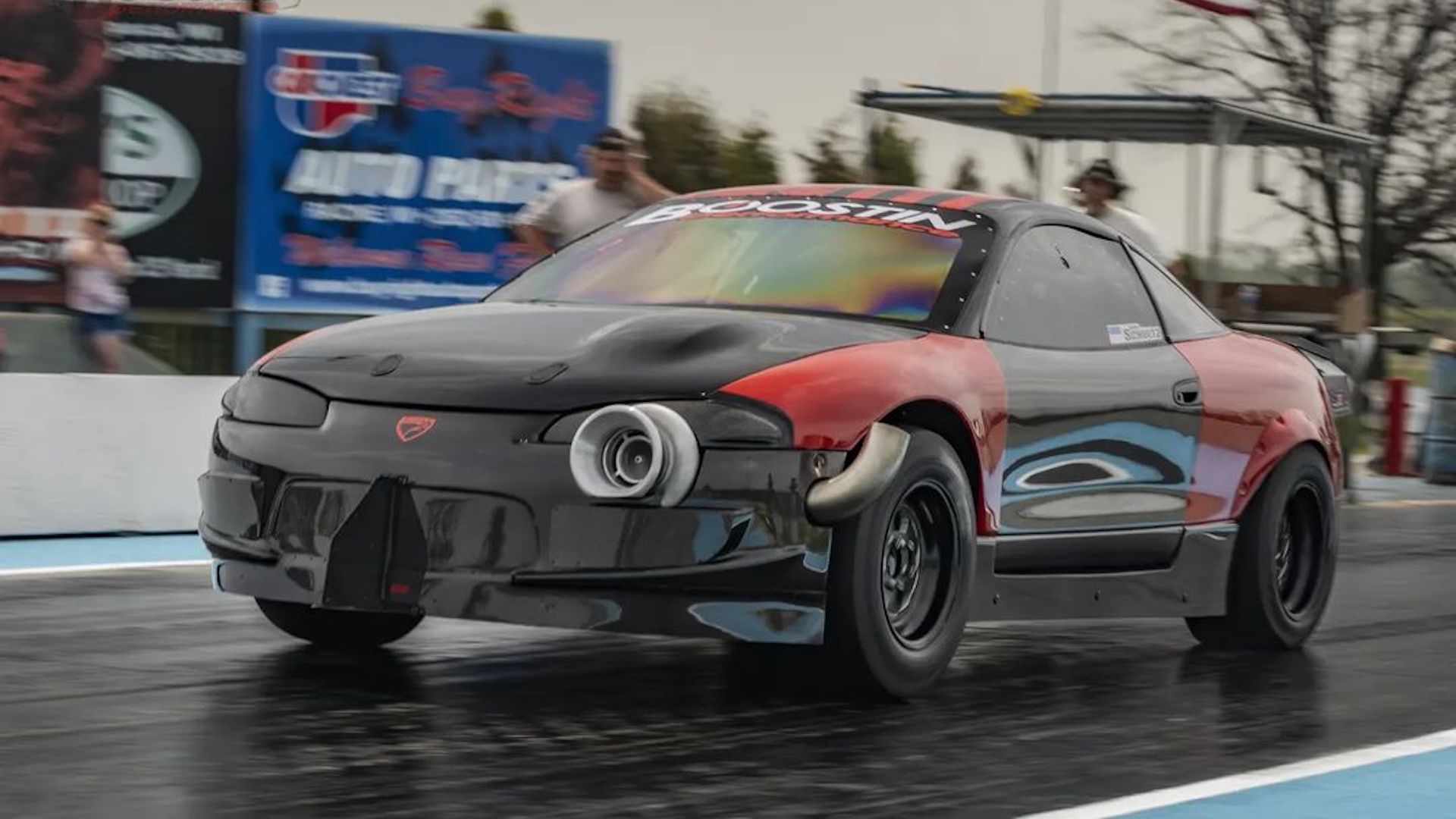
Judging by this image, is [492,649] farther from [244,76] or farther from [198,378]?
[244,76]

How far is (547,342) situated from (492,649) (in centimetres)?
147

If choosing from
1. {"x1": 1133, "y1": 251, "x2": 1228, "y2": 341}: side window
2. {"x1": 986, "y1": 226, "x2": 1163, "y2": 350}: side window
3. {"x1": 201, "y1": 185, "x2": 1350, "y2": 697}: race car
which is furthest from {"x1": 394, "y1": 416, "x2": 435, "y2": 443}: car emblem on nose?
{"x1": 1133, "y1": 251, "x2": 1228, "y2": 341}: side window

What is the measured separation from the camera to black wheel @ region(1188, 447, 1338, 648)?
8.77 metres

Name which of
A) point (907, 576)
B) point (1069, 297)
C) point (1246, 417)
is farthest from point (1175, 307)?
point (907, 576)

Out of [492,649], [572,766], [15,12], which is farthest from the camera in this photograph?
[15,12]

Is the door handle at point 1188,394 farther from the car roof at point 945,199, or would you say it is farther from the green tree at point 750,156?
the green tree at point 750,156

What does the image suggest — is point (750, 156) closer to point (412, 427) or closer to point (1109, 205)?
point (1109, 205)

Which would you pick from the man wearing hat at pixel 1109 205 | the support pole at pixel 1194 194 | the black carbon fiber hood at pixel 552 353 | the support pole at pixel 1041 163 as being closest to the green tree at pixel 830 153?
the support pole at pixel 1041 163

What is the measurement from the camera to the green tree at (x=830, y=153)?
33.1 metres

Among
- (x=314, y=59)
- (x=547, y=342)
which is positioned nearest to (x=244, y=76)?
(x=314, y=59)

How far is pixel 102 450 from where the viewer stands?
41.3ft

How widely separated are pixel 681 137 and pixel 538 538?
3174 cm

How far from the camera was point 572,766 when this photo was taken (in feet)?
19.8

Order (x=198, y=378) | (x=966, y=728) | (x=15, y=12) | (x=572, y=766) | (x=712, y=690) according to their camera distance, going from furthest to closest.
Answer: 1. (x=15, y=12)
2. (x=198, y=378)
3. (x=712, y=690)
4. (x=966, y=728)
5. (x=572, y=766)
